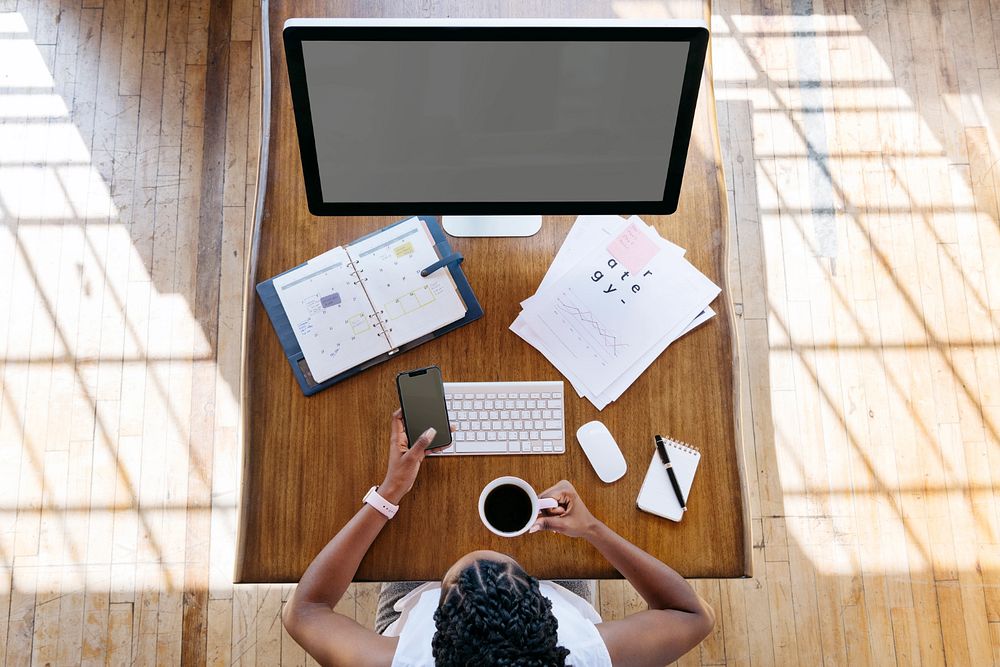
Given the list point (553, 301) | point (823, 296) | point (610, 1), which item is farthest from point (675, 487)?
point (823, 296)

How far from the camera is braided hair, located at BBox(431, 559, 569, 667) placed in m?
1.10

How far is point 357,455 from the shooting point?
143 centimetres

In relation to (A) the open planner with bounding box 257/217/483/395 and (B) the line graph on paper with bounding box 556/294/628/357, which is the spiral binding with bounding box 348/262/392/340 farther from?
(B) the line graph on paper with bounding box 556/294/628/357

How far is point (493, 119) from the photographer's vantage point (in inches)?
50.2

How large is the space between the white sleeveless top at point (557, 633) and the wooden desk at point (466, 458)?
0.06 meters

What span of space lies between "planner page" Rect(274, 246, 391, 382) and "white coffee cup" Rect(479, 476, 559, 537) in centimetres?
35

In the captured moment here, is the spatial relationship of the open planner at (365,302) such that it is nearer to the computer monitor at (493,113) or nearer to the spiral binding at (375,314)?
the spiral binding at (375,314)

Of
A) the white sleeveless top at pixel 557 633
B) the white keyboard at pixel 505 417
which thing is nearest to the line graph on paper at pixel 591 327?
the white keyboard at pixel 505 417

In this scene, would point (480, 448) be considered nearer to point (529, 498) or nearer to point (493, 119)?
point (529, 498)

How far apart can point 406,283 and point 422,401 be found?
0.27 meters

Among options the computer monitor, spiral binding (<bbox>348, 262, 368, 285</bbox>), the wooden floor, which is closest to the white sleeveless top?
spiral binding (<bbox>348, 262, 368, 285</bbox>)

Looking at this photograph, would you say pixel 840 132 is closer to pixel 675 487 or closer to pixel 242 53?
pixel 675 487

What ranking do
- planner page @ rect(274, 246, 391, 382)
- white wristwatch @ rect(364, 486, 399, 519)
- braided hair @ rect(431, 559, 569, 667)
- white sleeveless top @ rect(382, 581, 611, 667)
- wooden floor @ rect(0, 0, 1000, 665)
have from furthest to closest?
wooden floor @ rect(0, 0, 1000, 665), planner page @ rect(274, 246, 391, 382), white wristwatch @ rect(364, 486, 399, 519), white sleeveless top @ rect(382, 581, 611, 667), braided hair @ rect(431, 559, 569, 667)

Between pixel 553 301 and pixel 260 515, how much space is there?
70 centimetres
